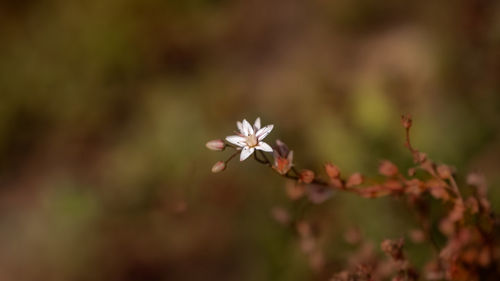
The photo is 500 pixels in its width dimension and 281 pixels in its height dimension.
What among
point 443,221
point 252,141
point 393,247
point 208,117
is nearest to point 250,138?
point 252,141

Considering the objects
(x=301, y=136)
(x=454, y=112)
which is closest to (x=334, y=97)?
(x=301, y=136)

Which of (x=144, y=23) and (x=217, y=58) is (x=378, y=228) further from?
(x=144, y=23)

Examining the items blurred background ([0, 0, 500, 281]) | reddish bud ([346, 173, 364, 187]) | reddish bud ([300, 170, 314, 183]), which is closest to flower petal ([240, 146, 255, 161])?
reddish bud ([300, 170, 314, 183])

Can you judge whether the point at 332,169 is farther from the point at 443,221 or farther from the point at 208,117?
the point at 208,117

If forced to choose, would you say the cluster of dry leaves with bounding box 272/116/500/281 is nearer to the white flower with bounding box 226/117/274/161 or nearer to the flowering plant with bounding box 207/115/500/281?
the flowering plant with bounding box 207/115/500/281

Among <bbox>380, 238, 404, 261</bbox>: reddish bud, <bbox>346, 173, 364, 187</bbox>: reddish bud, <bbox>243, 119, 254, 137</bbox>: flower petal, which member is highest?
<bbox>243, 119, 254, 137</bbox>: flower petal

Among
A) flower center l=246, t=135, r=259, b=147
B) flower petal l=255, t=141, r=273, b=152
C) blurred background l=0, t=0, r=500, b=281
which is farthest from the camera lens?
blurred background l=0, t=0, r=500, b=281
